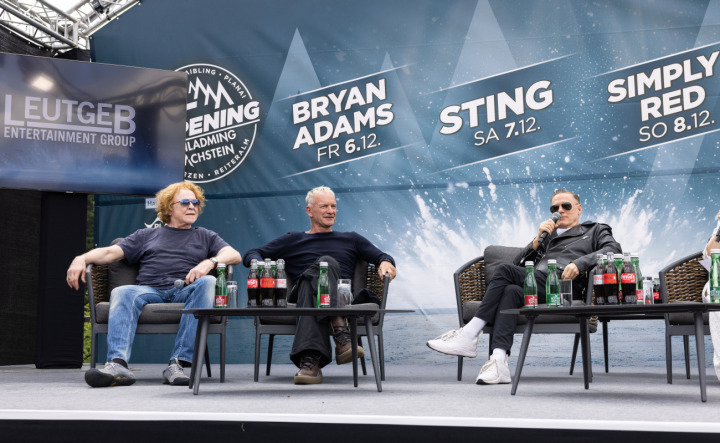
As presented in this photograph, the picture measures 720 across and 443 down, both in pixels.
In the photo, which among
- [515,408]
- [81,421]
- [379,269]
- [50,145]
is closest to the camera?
[81,421]

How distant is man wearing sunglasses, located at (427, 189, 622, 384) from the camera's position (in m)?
3.35

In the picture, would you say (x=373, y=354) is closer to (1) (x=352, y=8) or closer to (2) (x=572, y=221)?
(2) (x=572, y=221)

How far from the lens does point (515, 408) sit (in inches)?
95.7

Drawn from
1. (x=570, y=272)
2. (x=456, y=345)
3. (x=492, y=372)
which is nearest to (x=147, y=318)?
(x=456, y=345)

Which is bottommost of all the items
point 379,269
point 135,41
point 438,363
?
point 438,363

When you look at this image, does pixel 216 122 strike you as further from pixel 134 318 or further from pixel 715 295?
pixel 715 295

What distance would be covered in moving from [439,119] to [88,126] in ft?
7.67

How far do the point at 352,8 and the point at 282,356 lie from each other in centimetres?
257

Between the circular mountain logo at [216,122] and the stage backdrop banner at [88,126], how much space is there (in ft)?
2.72

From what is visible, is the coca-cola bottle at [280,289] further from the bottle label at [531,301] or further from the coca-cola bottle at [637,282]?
the coca-cola bottle at [637,282]

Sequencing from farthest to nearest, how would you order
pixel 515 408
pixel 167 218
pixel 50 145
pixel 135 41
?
1. pixel 135 41
2. pixel 50 145
3. pixel 167 218
4. pixel 515 408

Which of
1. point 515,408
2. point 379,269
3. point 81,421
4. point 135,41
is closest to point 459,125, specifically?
point 379,269

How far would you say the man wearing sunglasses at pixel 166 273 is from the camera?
11.2 ft

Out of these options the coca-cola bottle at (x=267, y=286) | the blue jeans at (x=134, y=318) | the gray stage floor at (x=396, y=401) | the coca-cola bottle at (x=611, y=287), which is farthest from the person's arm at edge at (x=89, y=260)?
the coca-cola bottle at (x=611, y=287)
